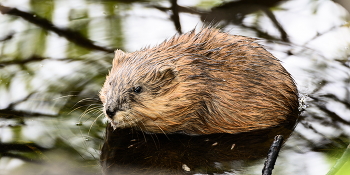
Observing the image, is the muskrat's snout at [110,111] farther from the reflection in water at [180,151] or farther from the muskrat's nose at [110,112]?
the reflection in water at [180,151]

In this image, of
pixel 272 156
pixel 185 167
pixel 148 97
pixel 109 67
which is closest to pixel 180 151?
pixel 185 167

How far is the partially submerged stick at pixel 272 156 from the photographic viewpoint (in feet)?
5.92

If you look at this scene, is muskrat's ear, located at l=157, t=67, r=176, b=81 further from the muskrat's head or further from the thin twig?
the thin twig

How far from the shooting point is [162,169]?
1972 millimetres

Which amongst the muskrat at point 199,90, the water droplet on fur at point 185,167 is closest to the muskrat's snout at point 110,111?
the muskrat at point 199,90

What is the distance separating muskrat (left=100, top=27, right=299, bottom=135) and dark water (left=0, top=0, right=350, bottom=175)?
0.28ft

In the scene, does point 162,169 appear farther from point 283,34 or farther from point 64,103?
point 283,34

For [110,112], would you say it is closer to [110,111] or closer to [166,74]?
[110,111]

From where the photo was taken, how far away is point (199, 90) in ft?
7.01

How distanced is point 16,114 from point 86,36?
2.54ft

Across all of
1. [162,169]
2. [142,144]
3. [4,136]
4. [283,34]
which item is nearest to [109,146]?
[142,144]

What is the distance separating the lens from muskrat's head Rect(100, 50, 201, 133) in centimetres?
208

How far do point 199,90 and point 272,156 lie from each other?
0.46 m

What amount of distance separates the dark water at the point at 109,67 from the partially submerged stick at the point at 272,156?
0.31ft
